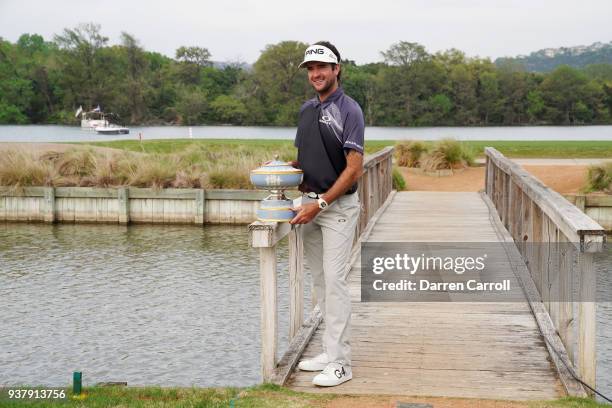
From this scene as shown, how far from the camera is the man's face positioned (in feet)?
18.9

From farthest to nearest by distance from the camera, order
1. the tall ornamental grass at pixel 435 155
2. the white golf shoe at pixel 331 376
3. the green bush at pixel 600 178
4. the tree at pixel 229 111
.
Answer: the tree at pixel 229 111 < the tall ornamental grass at pixel 435 155 < the green bush at pixel 600 178 < the white golf shoe at pixel 331 376

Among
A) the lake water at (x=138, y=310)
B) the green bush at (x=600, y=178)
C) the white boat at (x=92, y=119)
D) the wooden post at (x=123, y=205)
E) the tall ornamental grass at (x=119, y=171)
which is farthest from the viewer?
the white boat at (x=92, y=119)

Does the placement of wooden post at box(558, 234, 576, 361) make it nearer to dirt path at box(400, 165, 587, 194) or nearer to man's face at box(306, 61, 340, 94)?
man's face at box(306, 61, 340, 94)

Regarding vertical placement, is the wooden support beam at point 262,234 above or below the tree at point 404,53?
below

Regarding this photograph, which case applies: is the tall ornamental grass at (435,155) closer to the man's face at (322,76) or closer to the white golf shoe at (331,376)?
the white golf shoe at (331,376)

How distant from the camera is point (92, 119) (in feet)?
310

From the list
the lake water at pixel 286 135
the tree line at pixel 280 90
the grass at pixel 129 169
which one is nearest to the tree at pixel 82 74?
the tree line at pixel 280 90

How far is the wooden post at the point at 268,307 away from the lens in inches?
237

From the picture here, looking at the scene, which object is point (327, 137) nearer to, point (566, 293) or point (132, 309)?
point (566, 293)

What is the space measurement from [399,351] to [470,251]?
17.1 ft

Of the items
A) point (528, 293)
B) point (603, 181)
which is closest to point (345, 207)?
point (528, 293)

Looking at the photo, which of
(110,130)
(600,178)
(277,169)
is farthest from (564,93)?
(277,169)

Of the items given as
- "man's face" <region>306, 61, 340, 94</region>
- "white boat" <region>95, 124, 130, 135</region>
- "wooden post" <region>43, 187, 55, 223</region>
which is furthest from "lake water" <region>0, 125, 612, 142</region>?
"man's face" <region>306, 61, 340, 94</region>

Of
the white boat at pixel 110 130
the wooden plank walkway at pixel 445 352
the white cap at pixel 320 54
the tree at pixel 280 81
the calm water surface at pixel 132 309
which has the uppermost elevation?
the tree at pixel 280 81
